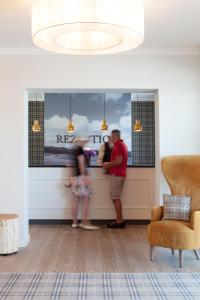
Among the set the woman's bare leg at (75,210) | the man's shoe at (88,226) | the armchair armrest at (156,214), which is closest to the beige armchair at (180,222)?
the armchair armrest at (156,214)

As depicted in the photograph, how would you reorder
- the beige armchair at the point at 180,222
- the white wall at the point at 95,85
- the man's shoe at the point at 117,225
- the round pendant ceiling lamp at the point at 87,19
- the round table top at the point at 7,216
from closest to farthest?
the round pendant ceiling lamp at the point at 87,19 → the beige armchair at the point at 180,222 → the round table top at the point at 7,216 → the white wall at the point at 95,85 → the man's shoe at the point at 117,225

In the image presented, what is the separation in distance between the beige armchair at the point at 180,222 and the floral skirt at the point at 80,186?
6.32ft

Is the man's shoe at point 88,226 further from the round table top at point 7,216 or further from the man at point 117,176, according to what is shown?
the round table top at point 7,216

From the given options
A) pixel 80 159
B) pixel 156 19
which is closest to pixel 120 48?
pixel 156 19

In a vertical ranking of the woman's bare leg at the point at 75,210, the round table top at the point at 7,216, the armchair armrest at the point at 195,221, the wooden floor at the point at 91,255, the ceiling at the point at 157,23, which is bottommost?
the wooden floor at the point at 91,255

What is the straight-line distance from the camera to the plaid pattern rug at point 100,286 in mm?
3490

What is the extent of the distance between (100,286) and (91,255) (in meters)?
1.02

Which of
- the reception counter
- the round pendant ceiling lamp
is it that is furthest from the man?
the round pendant ceiling lamp

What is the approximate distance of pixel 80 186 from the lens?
6.51 meters

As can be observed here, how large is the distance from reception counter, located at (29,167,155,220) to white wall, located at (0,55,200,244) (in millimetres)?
1449

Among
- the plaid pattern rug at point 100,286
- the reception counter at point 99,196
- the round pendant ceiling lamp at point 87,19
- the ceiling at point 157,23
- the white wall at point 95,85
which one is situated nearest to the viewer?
the round pendant ceiling lamp at point 87,19

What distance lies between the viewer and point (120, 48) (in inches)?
112

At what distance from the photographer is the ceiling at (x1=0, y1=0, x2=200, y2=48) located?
12.1 feet

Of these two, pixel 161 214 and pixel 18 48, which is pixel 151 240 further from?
pixel 18 48
